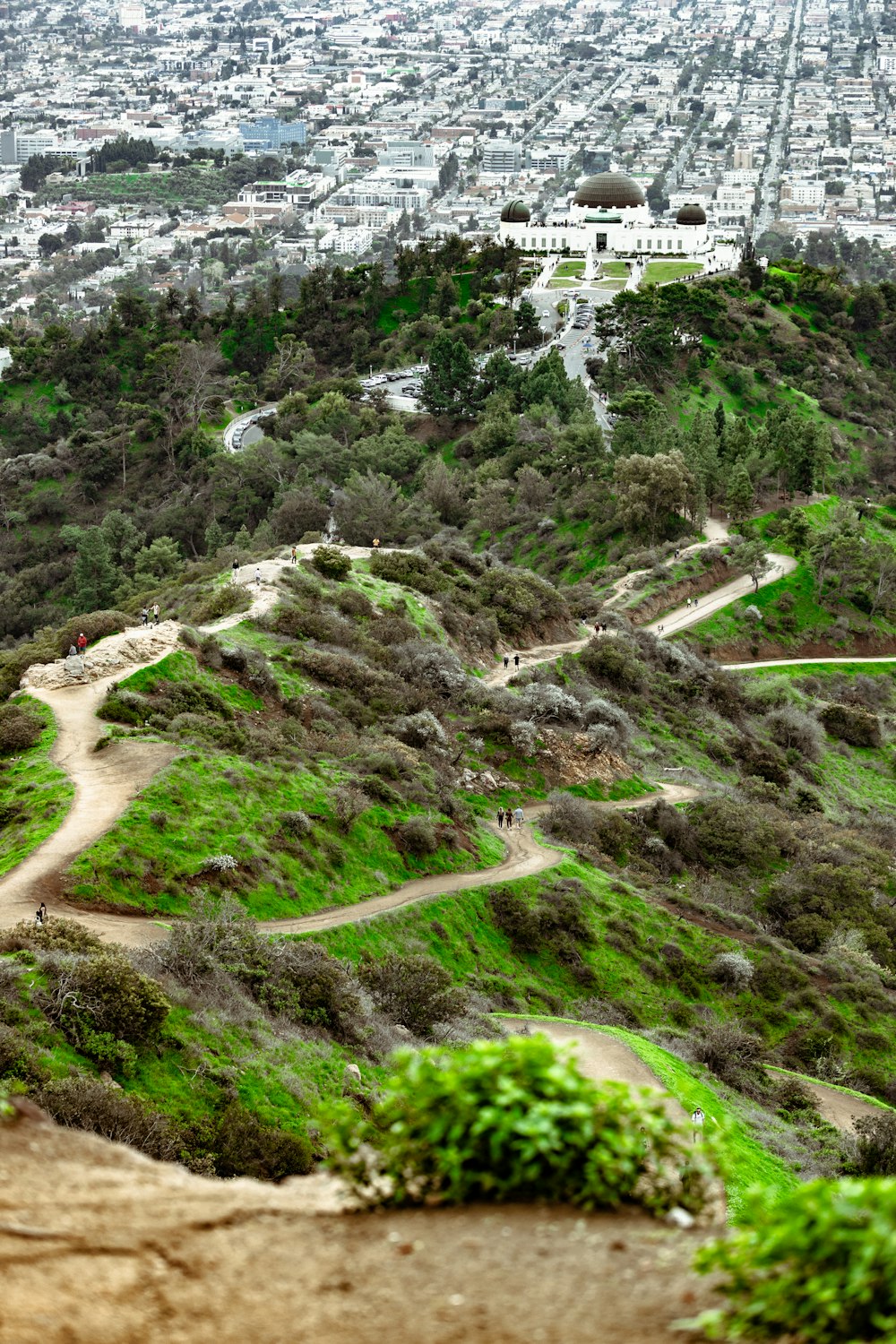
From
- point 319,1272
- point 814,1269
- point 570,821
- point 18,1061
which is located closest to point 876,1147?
point 570,821

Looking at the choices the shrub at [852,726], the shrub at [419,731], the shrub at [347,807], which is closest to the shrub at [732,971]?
the shrub at [347,807]

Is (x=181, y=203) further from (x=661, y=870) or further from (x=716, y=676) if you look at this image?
(x=661, y=870)

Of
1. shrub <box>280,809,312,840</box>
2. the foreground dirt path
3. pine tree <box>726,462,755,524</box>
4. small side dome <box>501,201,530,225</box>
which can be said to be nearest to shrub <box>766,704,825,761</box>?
pine tree <box>726,462,755,524</box>

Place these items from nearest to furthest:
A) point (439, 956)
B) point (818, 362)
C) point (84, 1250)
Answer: point (84, 1250)
point (439, 956)
point (818, 362)

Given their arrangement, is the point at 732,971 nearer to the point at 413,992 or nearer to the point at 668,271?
the point at 413,992

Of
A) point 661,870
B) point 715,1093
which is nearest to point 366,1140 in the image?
point 715,1093

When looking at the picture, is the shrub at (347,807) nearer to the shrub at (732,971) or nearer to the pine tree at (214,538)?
the shrub at (732,971)

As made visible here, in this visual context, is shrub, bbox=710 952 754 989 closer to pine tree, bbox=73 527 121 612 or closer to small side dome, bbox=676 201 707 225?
pine tree, bbox=73 527 121 612
